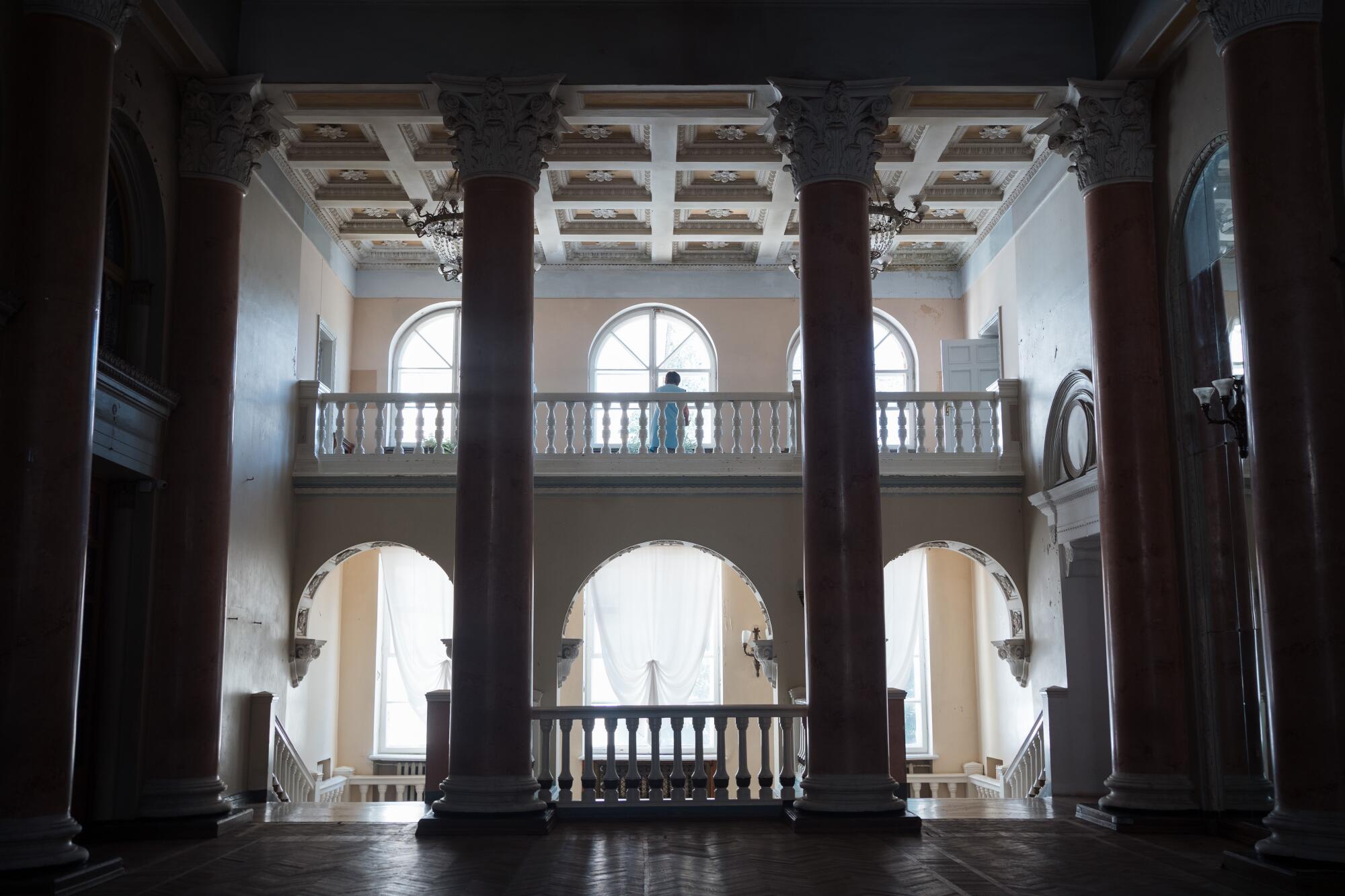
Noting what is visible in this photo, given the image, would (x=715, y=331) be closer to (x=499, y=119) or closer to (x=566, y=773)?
(x=499, y=119)

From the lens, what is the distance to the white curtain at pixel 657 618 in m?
18.7

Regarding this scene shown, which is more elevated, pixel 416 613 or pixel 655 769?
pixel 416 613

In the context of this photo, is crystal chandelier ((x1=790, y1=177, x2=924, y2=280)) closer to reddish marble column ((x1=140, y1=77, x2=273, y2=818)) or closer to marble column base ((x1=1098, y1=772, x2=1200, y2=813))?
marble column base ((x1=1098, y1=772, x2=1200, y2=813))

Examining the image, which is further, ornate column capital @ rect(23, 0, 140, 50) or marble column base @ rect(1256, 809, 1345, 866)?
ornate column capital @ rect(23, 0, 140, 50)

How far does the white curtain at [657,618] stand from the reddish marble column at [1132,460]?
9.76 meters

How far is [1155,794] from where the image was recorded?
29.3ft

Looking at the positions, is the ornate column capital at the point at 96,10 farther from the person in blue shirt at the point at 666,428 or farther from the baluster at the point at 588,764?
the person in blue shirt at the point at 666,428

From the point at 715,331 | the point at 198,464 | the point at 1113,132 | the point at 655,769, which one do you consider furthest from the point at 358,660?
the point at 1113,132

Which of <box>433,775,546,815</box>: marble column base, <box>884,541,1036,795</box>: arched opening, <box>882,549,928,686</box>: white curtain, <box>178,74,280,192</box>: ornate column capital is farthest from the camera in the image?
<box>882,549,928,686</box>: white curtain

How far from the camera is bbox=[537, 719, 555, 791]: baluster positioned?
954cm

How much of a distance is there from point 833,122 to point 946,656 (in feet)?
35.7

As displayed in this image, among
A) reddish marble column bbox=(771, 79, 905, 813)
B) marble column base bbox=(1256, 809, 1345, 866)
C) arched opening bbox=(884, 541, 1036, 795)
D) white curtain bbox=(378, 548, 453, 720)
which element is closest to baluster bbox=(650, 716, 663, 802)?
reddish marble column bbox=(771, 79, 905, 813)

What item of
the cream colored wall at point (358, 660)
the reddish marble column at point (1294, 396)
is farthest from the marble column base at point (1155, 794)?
the cream colored wall at point (358, 660)

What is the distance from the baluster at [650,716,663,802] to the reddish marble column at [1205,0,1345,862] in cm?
436
